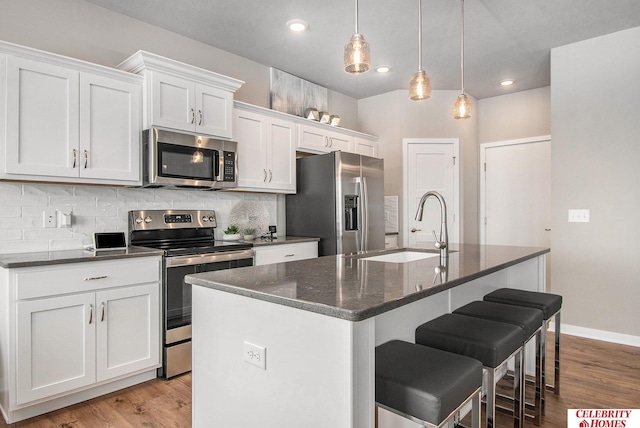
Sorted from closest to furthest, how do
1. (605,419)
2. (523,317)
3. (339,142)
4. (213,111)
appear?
(523,317)
(605,419)
(213,111)
(339,142)

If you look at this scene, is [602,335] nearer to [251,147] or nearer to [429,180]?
[429,180]

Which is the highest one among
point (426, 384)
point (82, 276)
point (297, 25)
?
point (297, 25)

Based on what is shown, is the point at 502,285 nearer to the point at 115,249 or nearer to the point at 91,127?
the point at 115,249

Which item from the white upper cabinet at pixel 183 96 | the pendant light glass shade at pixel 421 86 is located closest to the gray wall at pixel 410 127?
the white upper cabinet at pixel 183 96

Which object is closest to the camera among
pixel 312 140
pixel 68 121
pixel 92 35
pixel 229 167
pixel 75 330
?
pixel 75 330

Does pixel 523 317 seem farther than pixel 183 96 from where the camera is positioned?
No

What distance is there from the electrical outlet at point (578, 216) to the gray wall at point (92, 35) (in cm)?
340

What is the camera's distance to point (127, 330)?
2.57m

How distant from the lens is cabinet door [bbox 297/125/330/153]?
4.18 meters

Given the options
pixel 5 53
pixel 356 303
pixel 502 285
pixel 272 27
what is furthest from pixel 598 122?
pixel 5 53

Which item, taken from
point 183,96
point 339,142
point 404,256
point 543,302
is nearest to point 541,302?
point 543,302

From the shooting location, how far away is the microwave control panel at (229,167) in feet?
10.9

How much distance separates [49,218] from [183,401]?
1.52 m

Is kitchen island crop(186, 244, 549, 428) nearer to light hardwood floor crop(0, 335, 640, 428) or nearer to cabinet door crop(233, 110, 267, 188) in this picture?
light hardwood floor crop(0, 335, 640, 428)
